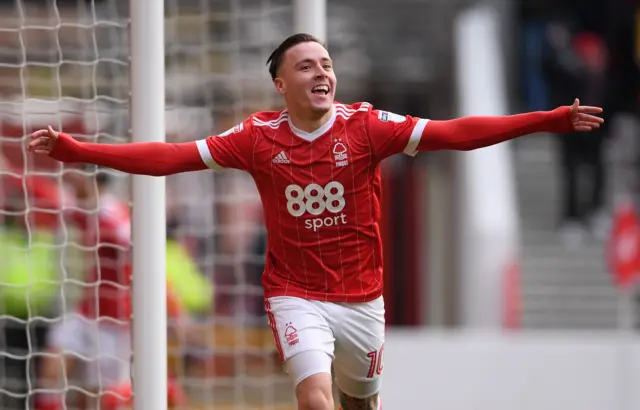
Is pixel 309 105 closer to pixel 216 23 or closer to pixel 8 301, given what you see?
pixel 8 301

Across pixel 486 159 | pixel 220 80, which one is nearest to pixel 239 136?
pixel 220 80

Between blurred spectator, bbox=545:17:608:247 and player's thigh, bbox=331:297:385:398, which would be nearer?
player's thigh, bbox=331:297:385:398

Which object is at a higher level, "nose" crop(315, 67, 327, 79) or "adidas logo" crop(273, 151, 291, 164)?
"nose" crop(315, 67, 327, 79)

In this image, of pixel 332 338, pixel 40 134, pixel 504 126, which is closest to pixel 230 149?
pixel 40 134

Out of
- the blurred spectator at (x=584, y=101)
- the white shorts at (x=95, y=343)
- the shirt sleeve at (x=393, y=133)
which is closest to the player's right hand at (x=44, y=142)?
the shirt sleeve at (x=393, y=133)

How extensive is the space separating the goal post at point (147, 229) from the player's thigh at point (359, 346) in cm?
103

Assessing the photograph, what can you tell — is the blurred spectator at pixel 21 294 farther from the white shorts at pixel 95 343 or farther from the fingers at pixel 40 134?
the fingers at pixel 40 134

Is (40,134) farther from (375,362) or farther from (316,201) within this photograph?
(375,362)

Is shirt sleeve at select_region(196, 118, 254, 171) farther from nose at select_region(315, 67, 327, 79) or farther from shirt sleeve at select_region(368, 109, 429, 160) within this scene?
shirt sleeve at select_region(368, 109, 429, 160)

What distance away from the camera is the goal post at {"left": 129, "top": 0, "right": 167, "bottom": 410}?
22.9ft

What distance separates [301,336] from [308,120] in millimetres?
905

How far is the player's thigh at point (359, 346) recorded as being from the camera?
617cm

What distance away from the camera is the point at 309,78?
19.5 feet

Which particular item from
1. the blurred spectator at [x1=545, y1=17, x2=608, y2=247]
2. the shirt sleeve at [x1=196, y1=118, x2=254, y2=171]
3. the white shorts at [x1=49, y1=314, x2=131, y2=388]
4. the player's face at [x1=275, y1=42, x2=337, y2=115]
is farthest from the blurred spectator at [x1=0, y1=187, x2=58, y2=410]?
the blurred spectator at [x1=545, y1=17, x2=608, y2=247]
